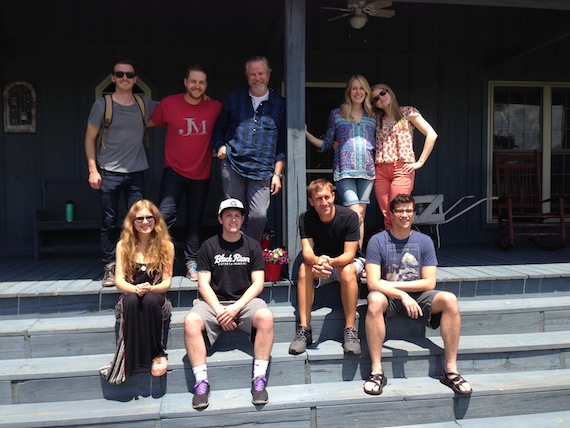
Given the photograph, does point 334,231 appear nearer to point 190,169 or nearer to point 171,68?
point 190,169

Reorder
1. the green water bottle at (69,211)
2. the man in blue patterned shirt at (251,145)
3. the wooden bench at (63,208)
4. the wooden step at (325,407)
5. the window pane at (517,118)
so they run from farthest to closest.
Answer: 1. the window pane at (517,118)
2. the wooden bench at (63,208)
3. the green water bottle at (69,211)
4. the man in blue patterned shirt at (251,145)
5. the wooden step at (325,407)

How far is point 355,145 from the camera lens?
3.19 m

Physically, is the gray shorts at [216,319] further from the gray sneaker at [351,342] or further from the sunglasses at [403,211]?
the sunglasses at [403,211]

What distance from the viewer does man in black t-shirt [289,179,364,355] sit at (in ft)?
9.30

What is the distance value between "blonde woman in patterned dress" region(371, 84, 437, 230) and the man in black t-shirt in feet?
1.52

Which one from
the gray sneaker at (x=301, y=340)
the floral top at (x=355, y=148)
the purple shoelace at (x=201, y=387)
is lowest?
the purple shoelace at (x=201, y=387)

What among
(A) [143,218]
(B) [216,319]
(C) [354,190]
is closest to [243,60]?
(C) [354,190]

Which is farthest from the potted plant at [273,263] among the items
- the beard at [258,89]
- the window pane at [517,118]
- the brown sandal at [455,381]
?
the window pane at [517,118]

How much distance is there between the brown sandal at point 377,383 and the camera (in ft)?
8.60

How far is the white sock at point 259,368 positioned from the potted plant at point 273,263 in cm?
74

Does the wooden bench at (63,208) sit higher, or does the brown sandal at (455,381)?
the wooden bench at (63,208)

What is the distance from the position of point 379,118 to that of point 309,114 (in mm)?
1964

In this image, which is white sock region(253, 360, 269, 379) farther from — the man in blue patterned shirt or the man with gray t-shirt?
the man with gray t-shirt

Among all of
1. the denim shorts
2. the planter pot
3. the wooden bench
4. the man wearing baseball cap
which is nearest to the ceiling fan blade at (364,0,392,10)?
the denim shorts
